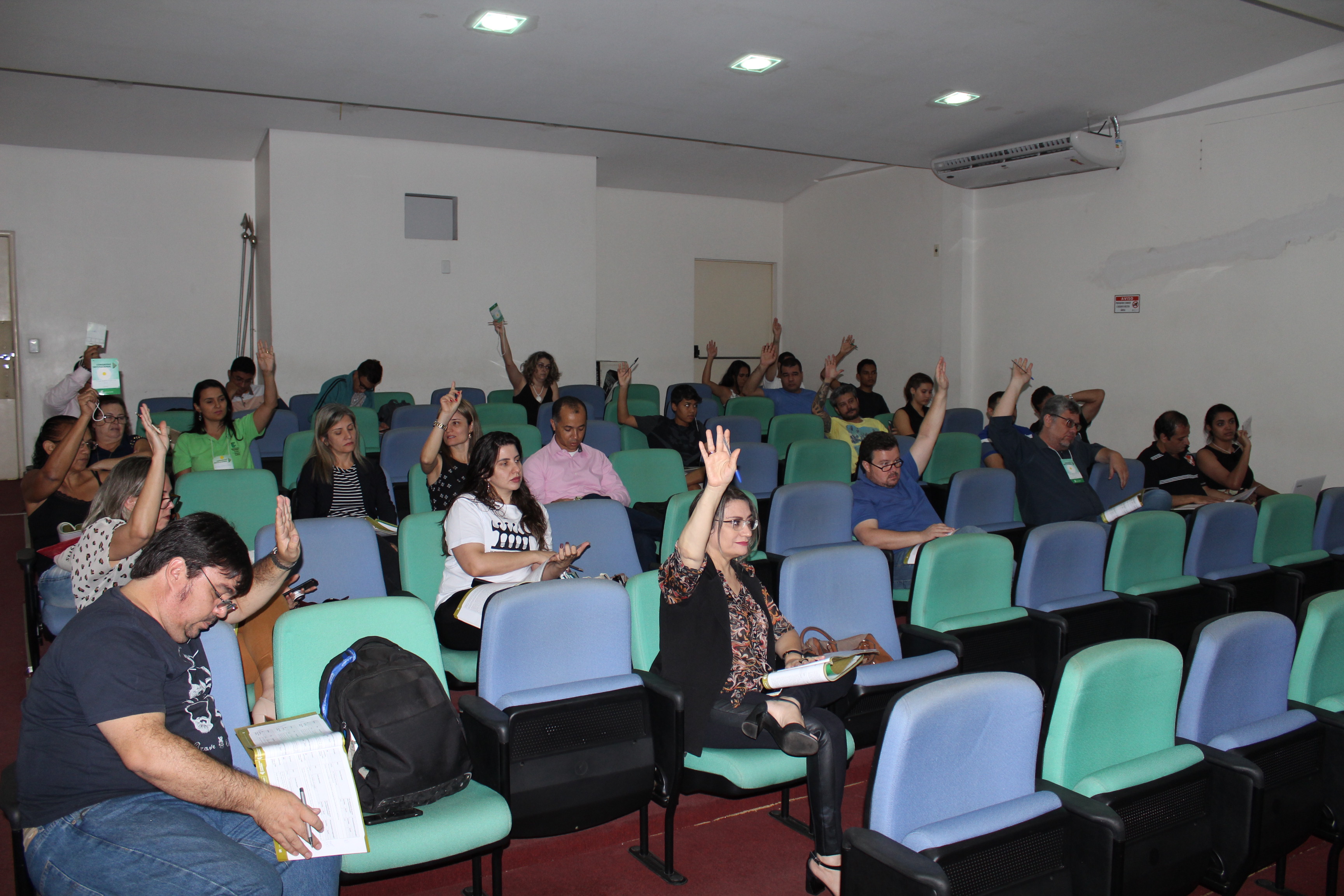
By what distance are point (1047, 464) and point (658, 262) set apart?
7.67 metres

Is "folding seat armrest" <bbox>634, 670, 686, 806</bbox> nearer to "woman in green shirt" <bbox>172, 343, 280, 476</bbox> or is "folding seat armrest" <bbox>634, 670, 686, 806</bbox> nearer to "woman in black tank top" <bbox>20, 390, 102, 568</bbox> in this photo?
"woman in black tank top" <bbox>20, 390, 102, 568</bbox>

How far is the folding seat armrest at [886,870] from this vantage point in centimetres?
170

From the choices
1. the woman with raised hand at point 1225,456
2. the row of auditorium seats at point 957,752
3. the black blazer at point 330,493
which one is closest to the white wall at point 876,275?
the woman with raised hand at point 1225,456

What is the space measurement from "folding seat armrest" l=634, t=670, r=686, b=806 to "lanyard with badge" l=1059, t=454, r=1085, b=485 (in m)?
2.95

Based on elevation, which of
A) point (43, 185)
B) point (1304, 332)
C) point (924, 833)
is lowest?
point (924, 833)

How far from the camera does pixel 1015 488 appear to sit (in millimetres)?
4793

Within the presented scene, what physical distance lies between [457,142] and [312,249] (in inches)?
70.1

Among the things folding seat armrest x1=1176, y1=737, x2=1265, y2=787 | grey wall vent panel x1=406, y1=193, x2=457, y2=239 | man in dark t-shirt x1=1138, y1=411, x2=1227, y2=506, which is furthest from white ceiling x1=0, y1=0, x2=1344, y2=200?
folding seat armrest x1=1176, y1=737, x2=1265, y2=787

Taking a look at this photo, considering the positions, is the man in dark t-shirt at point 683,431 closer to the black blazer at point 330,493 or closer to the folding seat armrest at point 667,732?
the black blazer at point 330,493

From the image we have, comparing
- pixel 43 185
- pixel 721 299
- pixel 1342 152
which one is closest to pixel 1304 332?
pixel 1342 152

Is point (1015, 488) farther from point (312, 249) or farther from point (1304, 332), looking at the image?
point (312, 249)

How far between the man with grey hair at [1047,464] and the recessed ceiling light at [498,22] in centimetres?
378

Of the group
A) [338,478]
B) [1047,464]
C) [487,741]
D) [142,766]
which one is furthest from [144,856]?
[1047,464]

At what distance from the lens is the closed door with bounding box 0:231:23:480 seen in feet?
28.3
